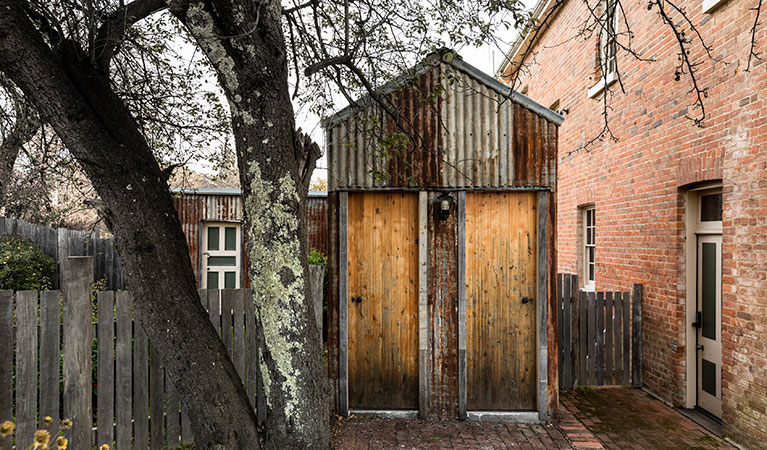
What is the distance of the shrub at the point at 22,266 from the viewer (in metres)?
7.97

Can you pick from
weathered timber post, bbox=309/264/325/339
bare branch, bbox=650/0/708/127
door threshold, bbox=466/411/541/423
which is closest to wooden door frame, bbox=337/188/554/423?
door threshold, bbox=466/411/541/423

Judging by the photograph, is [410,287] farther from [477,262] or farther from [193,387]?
[193,387]

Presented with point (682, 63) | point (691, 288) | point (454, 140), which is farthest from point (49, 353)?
point (691, 288)

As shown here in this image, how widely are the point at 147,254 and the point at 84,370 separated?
1.67 meters

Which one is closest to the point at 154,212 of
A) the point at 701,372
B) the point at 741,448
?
the point at 741,448

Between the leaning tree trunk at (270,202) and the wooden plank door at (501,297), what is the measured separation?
283cm

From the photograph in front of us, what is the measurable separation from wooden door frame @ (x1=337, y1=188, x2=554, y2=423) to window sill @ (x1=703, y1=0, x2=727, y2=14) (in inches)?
104

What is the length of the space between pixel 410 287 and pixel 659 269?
138 inches

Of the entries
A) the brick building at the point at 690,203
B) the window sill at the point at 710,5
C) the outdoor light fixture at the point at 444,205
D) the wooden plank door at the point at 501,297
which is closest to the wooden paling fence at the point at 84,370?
the outdoor light fixture at the point at 444,205

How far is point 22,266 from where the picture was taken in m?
8.34

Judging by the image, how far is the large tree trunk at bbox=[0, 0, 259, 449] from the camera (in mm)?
3002

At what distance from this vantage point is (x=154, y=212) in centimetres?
315

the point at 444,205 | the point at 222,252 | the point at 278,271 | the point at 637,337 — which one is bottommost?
the point at 637,337

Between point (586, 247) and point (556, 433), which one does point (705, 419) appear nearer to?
point (556, 433)
